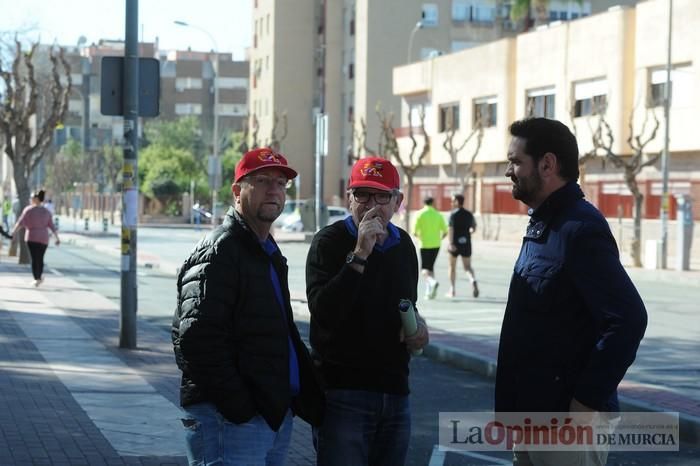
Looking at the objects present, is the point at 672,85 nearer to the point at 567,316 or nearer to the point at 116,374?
the point at 116,374

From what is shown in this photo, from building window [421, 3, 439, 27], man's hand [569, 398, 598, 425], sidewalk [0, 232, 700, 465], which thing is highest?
A: building window [421, 3, 439, 27]

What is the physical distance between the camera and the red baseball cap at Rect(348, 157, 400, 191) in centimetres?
509

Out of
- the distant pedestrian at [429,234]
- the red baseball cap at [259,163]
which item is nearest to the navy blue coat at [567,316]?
the red baseball cap at [259,163]

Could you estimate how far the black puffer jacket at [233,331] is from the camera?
446 centimetres

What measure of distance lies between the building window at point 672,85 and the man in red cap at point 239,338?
38.4 metres

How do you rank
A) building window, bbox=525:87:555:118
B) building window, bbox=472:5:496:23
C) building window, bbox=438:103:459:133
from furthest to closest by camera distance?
building window, bbox=472:5:496:23
building window, bbox=438:103:459:133
building window, bbox=525:87:555:118

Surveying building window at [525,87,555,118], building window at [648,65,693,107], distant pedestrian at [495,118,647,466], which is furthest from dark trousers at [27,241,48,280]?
building window at [525,87,555,118]

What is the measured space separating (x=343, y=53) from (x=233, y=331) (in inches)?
3316

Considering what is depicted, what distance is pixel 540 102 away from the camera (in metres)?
53.4

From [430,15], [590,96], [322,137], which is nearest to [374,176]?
[322,137]

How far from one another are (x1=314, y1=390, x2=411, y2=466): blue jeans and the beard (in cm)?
109

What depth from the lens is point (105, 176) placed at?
11225 cm

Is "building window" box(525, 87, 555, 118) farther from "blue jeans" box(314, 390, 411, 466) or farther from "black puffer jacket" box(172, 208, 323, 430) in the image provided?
"black puffer jacket" box(172, 208, 323, 430)

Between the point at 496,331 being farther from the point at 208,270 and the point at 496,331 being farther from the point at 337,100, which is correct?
the point at 337,100
